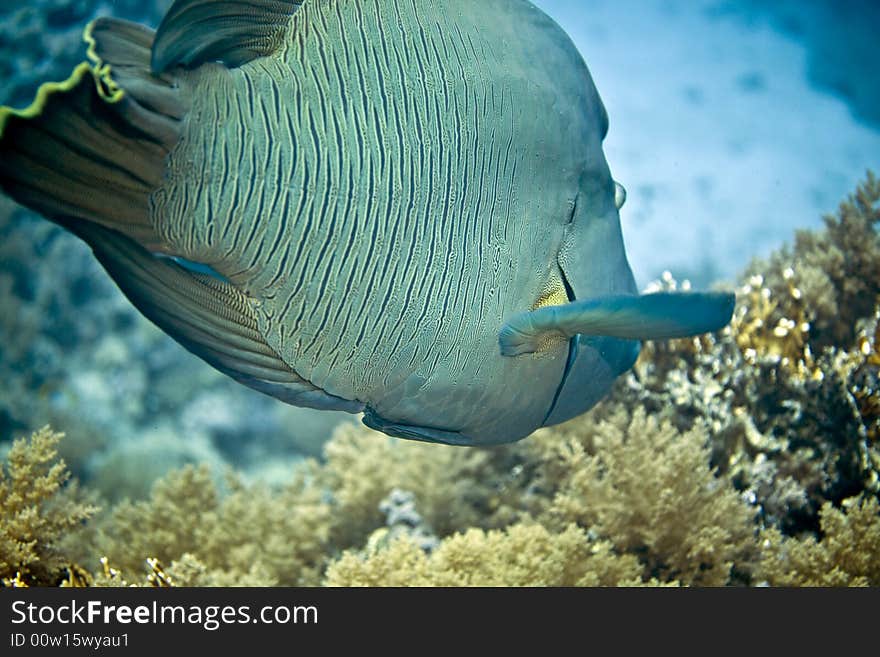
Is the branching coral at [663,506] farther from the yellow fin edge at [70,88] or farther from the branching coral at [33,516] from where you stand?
the yellow fin edge at [70,88]

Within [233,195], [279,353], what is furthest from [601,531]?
[233,195]

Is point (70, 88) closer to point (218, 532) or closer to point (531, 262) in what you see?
point (531, 262)

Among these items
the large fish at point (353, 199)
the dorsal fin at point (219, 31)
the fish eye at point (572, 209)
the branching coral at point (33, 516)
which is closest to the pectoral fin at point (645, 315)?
the large fish at point (353, 199)

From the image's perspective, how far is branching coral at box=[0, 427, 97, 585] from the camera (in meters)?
2.88

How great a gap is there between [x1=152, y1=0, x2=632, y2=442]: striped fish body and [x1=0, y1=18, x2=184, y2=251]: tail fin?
0.06 meters

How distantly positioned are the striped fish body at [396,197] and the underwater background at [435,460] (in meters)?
1.21

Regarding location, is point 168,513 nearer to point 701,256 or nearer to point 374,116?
point 374,116

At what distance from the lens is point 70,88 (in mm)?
1195

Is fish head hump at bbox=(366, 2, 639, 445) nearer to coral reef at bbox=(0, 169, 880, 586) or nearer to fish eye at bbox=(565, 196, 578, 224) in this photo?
fish eye at bbox=(565, 196, 578, 224)

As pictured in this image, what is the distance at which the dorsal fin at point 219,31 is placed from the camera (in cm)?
140

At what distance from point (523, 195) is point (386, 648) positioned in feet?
5.63

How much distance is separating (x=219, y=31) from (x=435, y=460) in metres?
3.67

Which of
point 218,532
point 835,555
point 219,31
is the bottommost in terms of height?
point 835,555

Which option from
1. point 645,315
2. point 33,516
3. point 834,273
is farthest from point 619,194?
point 834,273
